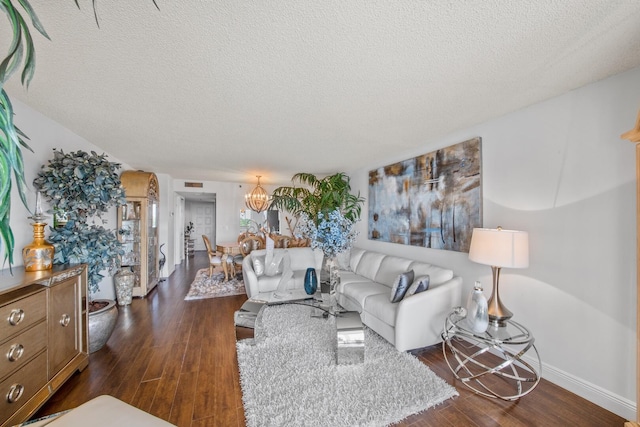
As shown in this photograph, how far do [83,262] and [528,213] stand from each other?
13.7 ft

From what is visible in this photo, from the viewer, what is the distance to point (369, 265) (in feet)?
13.1

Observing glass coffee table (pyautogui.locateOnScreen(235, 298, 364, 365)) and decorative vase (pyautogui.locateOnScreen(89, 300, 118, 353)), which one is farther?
decorative vase (pyautogui.locateOnScreen(89, 300, 118, 353))

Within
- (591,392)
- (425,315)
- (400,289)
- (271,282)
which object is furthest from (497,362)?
(271,282)

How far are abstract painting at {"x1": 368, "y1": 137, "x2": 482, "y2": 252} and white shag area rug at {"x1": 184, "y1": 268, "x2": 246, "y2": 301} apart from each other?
290 cm

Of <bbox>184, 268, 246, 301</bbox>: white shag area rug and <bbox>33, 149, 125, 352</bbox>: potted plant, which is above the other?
<bbox>33, 149, 125, 352</bbox>: potted plant

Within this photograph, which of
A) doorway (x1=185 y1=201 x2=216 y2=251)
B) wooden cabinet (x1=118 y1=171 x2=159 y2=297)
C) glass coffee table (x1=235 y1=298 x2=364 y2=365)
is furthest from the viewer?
doorway (x1=185 y1=201 x2=216 y2=251)

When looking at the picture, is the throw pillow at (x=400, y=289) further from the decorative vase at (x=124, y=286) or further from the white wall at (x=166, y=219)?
the white wall at (x=166, y=219)

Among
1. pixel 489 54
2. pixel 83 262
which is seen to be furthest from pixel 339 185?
pixel 83 262

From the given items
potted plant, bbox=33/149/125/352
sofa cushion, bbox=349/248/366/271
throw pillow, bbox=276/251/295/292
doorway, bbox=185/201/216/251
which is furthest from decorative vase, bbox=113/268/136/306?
doorway, bbox=185/201/216/251

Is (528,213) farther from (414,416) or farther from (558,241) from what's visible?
(414,416)

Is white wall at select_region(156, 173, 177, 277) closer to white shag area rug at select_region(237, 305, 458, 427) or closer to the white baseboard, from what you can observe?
white shag area rug at select_region(237, 305, 458, 427)

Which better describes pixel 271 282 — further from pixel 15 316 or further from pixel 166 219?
pixel 166 219

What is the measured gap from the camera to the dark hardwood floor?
5.63 ft

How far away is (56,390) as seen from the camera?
185 centimetres
